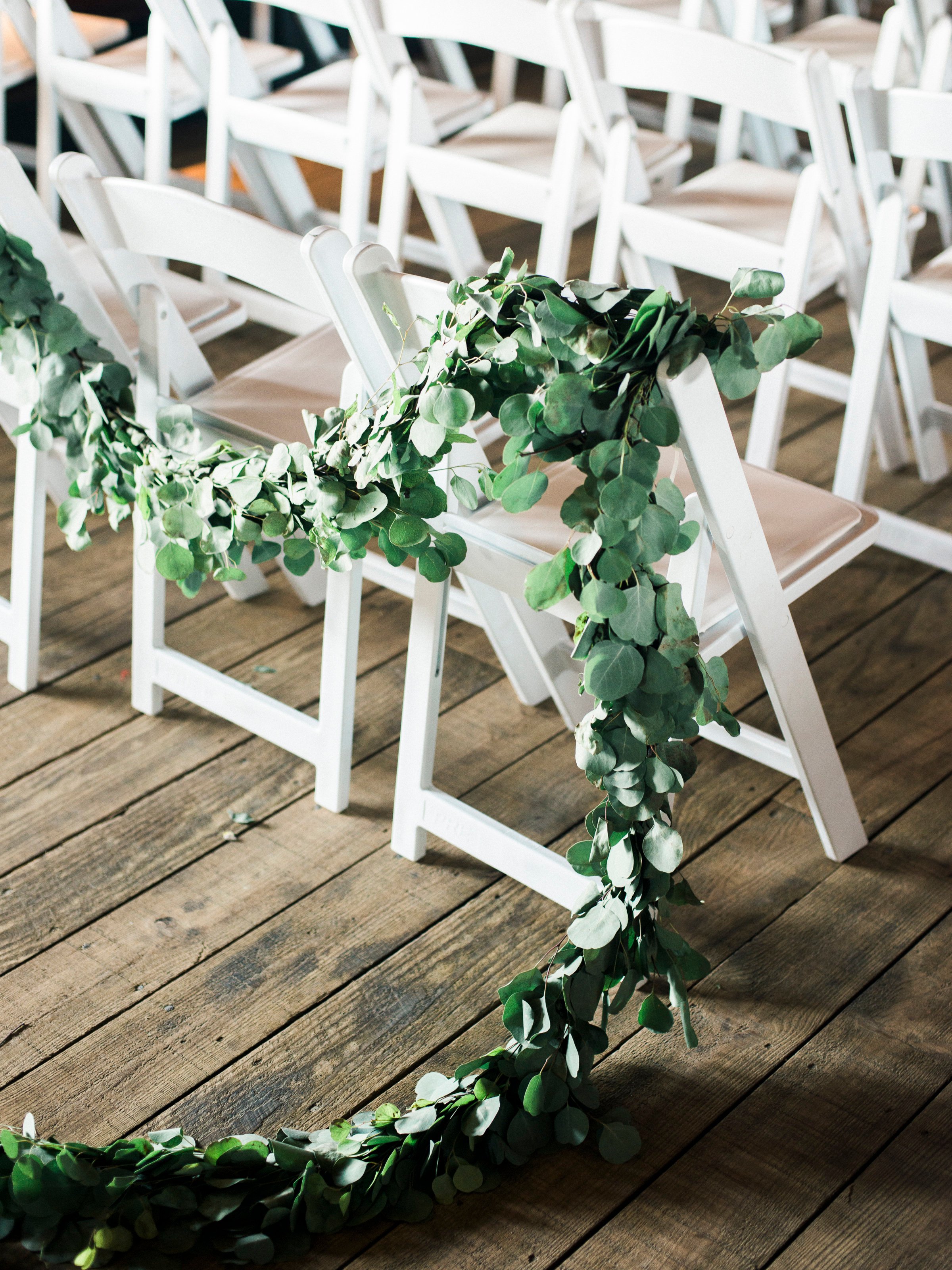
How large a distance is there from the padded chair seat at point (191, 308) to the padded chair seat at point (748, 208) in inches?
31.0

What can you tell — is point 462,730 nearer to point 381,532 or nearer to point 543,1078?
point 381,532

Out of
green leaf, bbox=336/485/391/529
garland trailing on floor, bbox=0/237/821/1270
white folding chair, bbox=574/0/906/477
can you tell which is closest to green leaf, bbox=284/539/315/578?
garland trailing on floor, bbox=0/237/821/1270

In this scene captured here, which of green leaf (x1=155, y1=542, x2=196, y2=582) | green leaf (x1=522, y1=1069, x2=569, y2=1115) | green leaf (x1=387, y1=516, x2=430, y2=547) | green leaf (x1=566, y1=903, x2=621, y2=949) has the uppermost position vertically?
green leaf (x1=387, y1=516, x2=430, y2=547)

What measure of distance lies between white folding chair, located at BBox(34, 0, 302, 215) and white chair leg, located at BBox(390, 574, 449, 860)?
6.07 ft

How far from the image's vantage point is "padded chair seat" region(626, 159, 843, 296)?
8.42 feet

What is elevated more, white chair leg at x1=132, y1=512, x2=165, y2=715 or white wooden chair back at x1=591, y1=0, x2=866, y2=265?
white wooden chair back at x1=591, y1=0, x2=866, y2=265

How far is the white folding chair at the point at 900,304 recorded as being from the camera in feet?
7.17

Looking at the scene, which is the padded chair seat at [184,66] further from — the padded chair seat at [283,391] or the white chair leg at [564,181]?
the padded chair seat at [283,391]

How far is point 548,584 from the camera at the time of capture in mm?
1496

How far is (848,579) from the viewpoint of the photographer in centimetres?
265

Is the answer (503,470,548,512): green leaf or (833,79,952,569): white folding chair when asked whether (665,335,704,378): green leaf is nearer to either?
(503,470,548,512): green leaf

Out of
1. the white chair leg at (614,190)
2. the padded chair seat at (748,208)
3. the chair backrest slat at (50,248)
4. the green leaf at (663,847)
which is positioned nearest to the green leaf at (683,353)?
the green leaf at (663,847)

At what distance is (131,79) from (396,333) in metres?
1.98

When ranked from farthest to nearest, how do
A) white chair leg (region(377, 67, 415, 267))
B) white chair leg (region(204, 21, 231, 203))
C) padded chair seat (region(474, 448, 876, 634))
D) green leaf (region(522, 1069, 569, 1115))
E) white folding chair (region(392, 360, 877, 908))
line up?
white chair leg (region(204, 21, 231, 203)), white chair leg (region(377, 67, 415, 267)), padded chair seat (region(474, 448, 876, 634)), white folding chair (region(392, 360, 877, 908)), green leaf (region(522, 1069, 569, 1115))
